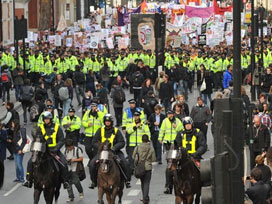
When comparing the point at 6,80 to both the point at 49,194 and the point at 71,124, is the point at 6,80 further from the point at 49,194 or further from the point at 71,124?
the point at 49,194

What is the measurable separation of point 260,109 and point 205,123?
4.50ft

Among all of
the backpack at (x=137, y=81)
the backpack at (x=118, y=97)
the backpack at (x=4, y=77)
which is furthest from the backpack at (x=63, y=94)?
the backpack at (x=4, y=77)

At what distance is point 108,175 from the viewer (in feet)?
Answer: 64.7

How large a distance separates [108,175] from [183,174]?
4.98 feet

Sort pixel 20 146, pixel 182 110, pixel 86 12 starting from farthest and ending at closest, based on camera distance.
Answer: pixel 86 12
pixel 182 110
pixel 20 146

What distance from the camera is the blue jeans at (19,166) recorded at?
923 inches

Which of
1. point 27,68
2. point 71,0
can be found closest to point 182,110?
point 27,68

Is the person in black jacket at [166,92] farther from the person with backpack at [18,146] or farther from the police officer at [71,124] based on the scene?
the person with backpack at [18,146]


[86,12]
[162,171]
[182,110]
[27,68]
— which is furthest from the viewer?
[86,12]

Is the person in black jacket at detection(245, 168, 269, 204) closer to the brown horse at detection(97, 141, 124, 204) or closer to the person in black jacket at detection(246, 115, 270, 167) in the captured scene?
the brown horse at detection(97, 141, 124, 204)

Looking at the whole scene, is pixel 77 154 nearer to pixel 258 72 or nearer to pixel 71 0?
pixel 258 72

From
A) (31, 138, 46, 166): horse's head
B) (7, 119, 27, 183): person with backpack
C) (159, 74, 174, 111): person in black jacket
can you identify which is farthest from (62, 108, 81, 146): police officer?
(159, 74, 174, 111): person in black jacket

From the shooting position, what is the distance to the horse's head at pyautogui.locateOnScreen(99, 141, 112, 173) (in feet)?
63.0

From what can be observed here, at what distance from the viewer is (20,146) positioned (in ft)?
76.7
